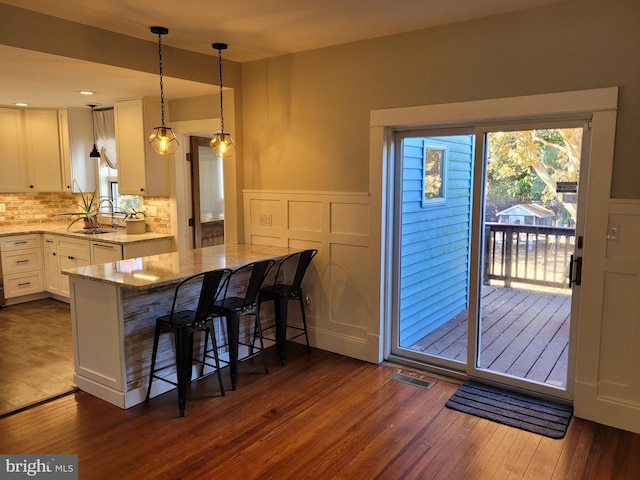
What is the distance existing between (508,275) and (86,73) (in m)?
3.70

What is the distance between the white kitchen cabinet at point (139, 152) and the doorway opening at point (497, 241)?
2761 mm

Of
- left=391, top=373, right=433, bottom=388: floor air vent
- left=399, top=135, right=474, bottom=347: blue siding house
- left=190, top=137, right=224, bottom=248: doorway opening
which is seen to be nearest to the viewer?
left=391, top=373, right=433, bottom=388: floor air vent

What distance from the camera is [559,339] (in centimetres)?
348

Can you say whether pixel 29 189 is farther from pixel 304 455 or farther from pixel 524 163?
pixel 524 163

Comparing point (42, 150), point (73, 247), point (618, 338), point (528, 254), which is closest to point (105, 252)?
point (73, 247)

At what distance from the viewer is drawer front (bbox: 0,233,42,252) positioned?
5.63m

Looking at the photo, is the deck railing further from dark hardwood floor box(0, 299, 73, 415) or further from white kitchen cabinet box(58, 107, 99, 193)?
white kitchen cabinet box(58, 107, 99, 193)

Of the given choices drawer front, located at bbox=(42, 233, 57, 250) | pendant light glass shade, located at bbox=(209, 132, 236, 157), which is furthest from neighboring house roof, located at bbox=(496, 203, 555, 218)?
drawer front, located at bbox=(42, 233, 57, 250)

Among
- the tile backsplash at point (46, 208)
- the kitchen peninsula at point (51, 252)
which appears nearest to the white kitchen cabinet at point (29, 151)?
the tile backsplash at point (46, 208)

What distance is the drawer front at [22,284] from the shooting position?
18.8 ft

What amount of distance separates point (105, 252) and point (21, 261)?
4.54 feet

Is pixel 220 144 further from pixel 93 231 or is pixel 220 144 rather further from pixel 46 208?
pixel 46 208

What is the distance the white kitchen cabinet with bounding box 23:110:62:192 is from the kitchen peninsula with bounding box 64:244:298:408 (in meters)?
3.40

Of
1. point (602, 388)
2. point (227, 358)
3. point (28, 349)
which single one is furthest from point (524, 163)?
point (28, 349)
